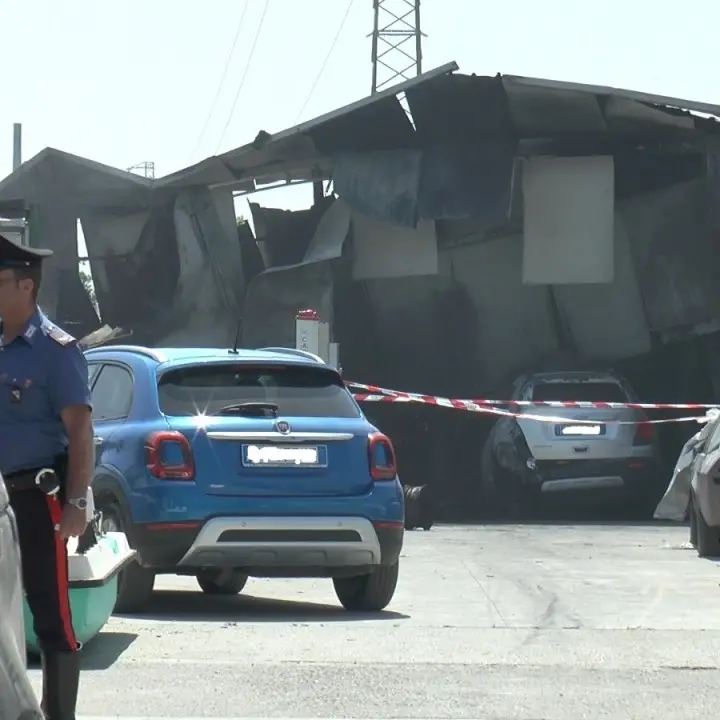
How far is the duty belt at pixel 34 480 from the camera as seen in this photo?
6.35 metres

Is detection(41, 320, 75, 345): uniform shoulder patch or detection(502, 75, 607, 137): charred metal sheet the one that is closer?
detection(41, 320, 75, 345): uniform shoulder patch

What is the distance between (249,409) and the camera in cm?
1073

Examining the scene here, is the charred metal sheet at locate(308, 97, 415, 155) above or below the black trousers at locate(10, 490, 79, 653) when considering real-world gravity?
above

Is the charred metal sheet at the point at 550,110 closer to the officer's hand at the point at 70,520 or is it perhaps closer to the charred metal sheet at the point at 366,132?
the charred metal sheet at the point at 366,132

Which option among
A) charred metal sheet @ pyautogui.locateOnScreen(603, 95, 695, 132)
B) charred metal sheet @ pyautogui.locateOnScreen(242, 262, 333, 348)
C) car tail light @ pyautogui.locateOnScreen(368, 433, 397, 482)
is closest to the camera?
car tail light @ pyautogui.locateOnScreen(368, 433, 397, 482)

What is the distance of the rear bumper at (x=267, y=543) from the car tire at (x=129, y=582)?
0.15m

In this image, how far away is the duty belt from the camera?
635 cm

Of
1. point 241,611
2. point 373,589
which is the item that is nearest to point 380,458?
point 373,589

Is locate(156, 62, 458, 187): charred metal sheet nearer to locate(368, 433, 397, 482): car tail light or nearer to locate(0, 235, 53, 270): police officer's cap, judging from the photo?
locate(368, 433, 397, 482): car tail light

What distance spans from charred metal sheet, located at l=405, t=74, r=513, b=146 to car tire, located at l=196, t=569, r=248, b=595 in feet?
36.3

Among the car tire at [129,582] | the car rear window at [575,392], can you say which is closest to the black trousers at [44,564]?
the car tire at [129,582]

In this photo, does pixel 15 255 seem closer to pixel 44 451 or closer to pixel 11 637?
pixel 44 451

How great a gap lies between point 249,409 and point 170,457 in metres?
0.58

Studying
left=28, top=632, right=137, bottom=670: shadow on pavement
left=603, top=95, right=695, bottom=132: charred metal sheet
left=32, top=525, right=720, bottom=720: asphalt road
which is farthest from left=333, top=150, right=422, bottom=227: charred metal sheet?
left=28, top=632, right=137, bottom=670: shadow on pavement
